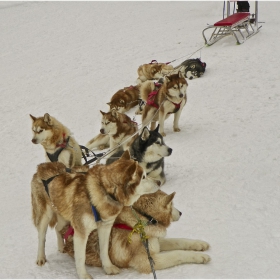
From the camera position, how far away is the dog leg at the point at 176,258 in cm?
292

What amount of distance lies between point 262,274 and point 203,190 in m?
1.66

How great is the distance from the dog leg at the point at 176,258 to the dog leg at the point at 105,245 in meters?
0.30

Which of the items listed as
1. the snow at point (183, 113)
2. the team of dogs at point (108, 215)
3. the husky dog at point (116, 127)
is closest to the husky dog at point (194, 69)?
the snow at point (183, 113)

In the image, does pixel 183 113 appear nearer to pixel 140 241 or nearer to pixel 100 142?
pixel 100 142

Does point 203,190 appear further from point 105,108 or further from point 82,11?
point 82,11

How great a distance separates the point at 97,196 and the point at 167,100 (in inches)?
136

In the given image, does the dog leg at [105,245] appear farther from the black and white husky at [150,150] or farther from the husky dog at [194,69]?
the husky dog at [194,69]

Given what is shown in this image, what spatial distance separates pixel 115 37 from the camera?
13352mm

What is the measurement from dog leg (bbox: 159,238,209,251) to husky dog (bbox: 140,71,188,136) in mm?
3062

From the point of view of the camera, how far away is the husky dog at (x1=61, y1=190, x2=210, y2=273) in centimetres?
292

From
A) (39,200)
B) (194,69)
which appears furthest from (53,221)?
(194,69)

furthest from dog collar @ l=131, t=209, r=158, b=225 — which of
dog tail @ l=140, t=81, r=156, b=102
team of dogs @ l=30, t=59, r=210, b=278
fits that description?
dog tail @ l=140, t=81, r=156, b=102

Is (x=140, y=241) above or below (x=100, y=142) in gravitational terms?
above

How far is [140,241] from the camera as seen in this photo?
9.59 feet
